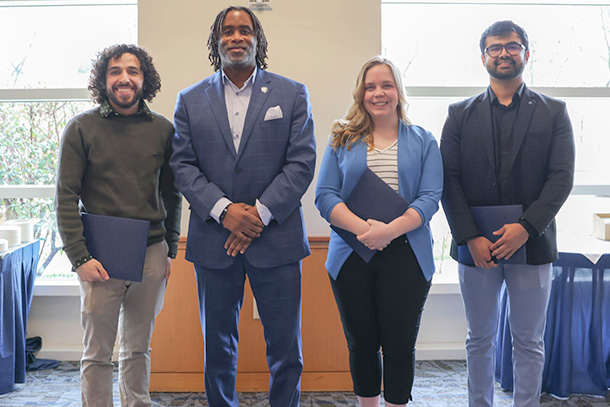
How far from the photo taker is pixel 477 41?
11.4 ft

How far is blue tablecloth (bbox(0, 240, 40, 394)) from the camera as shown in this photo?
110 inches

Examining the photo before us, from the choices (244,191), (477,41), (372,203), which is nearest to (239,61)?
(244,191)

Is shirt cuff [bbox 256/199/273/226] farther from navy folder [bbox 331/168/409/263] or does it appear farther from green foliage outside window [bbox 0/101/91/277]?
green foliage outside window [bbox 0/101/91/277]

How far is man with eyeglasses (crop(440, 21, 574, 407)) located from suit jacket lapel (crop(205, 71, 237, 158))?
3.08ft

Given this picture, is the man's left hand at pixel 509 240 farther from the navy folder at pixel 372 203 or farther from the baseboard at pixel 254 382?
the baseboard at pixel 254 382

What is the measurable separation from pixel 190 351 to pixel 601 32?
344 cm

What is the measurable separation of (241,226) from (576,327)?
1.93 meters

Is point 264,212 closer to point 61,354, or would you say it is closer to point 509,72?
point 509,72

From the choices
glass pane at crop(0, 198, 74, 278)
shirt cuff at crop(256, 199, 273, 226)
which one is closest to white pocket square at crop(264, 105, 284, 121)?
shirt cuff at crop(256, 199, 273, 226)

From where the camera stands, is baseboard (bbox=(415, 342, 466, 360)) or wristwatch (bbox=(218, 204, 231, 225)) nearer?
wristwatch (bbox=(218, 204, 231, 225))

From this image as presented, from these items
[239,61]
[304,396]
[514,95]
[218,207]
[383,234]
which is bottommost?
[304,396]

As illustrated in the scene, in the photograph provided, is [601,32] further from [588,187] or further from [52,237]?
[52,237]

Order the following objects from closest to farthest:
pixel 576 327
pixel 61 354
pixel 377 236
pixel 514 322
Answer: pixel 377 236, pixel 514 322, pixel 576 327, pixel 61 354

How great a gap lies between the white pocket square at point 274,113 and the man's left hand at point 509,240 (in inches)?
39.7
